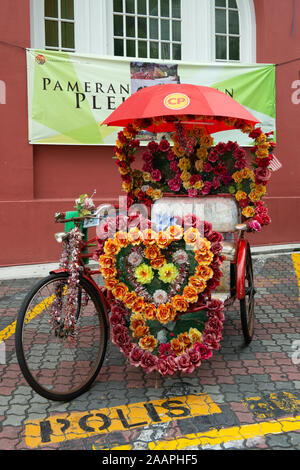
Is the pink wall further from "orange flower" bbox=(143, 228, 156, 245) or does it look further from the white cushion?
"orange flower" bbox=(143, 228, 156, 245)

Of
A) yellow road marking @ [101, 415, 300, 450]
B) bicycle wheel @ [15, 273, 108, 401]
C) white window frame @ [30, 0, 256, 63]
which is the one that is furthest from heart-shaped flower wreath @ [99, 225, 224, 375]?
white window frame @ [30, 0, 256, 63]

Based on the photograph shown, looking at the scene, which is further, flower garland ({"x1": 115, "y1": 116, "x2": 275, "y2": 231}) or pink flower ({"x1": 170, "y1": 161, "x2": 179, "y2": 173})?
pink flower ({"x1": 170, "y1": 161, "x2": 179, "y2": 173})

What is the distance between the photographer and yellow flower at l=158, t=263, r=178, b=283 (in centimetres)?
337

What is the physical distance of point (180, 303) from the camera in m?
3.36

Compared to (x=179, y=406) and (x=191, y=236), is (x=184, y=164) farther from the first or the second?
(x=179, y=406)

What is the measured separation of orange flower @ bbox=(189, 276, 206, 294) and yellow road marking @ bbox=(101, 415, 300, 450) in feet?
3.01

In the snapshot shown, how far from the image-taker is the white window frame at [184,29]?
820 cm

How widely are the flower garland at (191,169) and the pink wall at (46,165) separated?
10.2ft

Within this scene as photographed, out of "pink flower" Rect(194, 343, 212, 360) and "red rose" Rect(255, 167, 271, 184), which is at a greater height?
"red rose" Rect(255, 167, 271, 184)

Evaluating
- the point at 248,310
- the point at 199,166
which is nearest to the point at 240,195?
the point at 199,166

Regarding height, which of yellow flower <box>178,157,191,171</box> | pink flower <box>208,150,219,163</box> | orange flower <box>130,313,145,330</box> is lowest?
orange flower <box>130,313,145,330</box>

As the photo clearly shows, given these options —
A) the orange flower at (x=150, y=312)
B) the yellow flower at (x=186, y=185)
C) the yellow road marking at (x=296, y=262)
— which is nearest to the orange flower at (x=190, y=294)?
the orange flower at (x=150, y=312)
